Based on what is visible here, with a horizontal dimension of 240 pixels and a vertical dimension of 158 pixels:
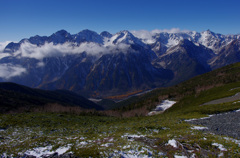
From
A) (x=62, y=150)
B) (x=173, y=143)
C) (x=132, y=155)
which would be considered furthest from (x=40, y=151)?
(x=173, y=143)

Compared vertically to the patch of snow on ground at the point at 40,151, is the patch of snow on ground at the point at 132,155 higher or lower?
lower

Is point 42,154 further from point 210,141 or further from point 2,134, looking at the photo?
point 210,141

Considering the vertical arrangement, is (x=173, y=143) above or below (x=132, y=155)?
below

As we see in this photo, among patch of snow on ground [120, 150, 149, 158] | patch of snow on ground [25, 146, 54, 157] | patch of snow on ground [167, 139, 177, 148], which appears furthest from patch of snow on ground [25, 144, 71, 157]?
patch of snow on ground [167, 139, 177, 148]

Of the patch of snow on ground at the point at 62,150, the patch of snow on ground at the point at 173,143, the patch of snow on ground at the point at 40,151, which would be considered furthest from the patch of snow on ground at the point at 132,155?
the patch of snow on ground at the point at 40,151

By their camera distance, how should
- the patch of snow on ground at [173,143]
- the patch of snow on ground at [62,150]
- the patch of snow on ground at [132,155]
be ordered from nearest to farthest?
the patch of snow on ground at [132,155] < the patch of snow on ground at [62,150] < the patch of snow on ground at [173,143]

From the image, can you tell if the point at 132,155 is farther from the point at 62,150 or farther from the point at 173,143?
the point at 62,150

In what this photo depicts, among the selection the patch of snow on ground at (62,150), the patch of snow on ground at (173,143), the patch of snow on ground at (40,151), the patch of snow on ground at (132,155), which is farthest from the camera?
the patch of snow on ground at (173,143)

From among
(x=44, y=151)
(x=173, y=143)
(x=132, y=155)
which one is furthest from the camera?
(x=173, y=143)

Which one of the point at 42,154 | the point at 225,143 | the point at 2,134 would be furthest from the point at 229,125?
the point at 2,134

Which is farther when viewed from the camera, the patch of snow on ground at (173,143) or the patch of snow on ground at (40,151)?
the patch of snow on ground at (173,143)

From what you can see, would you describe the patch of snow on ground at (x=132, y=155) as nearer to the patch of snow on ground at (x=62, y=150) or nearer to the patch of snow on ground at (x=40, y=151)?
the patch of snow on ground at (x=62, y=150)
